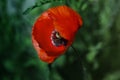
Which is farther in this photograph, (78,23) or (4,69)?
(4,69)

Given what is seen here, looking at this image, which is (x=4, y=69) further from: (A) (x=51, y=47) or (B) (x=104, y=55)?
(B) (x=104, y=55)

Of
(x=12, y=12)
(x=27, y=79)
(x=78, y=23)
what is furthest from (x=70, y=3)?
(x=27, y=79)

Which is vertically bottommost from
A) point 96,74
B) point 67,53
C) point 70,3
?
point 96,74
